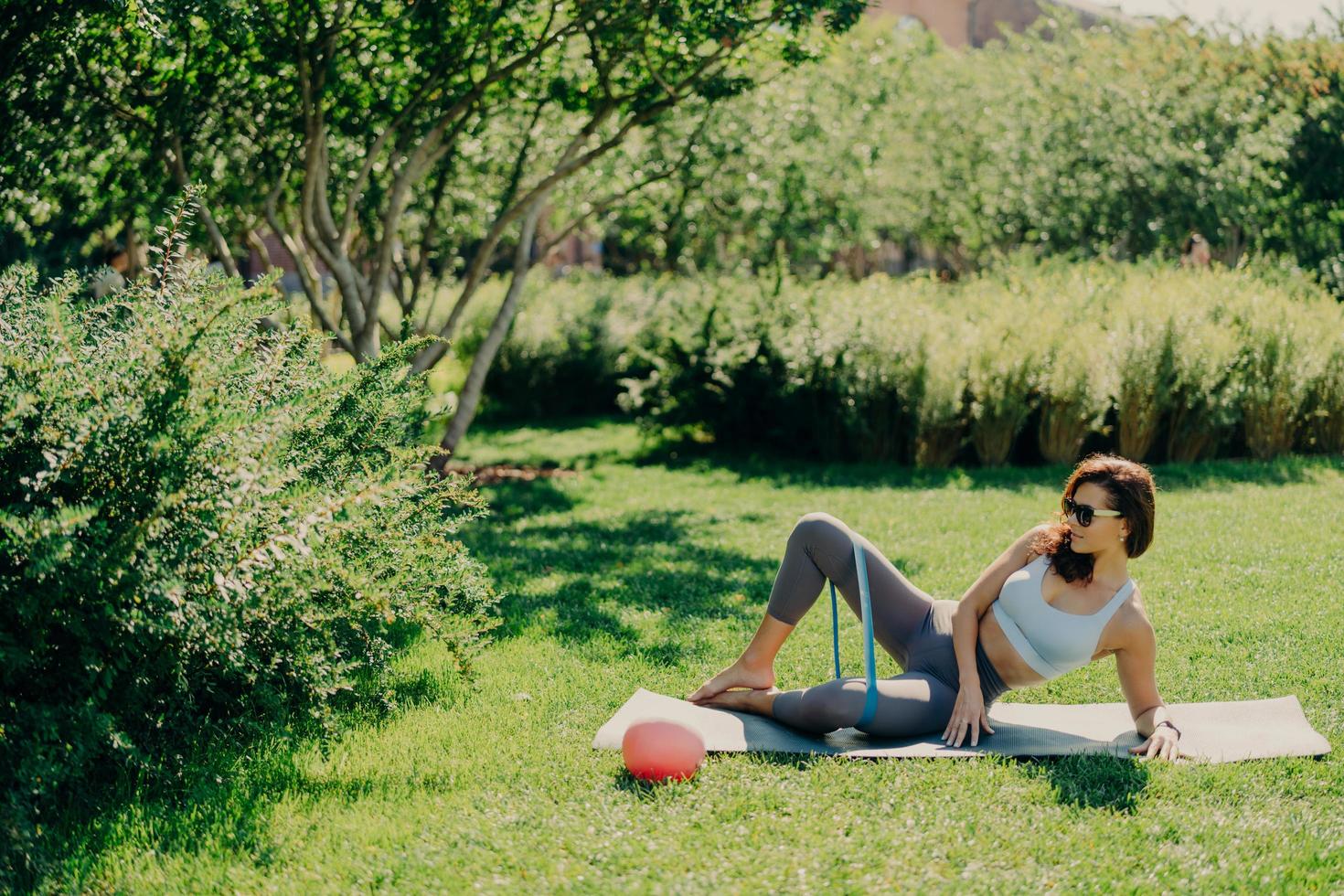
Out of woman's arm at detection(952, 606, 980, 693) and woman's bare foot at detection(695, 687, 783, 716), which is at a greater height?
woman's arm at detection(952, 606, 980, 693)

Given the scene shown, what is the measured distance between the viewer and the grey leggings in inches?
169

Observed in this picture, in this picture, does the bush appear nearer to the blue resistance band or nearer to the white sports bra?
the blue resistance band

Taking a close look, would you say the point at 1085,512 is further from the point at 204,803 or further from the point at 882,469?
the point at 882,469

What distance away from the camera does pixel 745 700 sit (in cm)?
469

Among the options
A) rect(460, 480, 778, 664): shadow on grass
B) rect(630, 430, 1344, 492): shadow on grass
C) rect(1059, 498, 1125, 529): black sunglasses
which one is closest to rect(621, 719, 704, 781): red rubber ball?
rect(460, 480, 778, 664): shadow on grass

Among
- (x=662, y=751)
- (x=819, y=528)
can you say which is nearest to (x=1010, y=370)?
(x=819, y=528)

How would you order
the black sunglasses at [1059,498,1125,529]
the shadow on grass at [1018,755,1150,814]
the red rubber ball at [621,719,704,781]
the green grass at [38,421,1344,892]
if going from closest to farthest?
the green grass at [38,421,1344,892] → the shadow on grass at [1018,755,1150,814] → the red rubber ball at [621,719,704,781] → the black sunglasses at [1059,498,1125,529]

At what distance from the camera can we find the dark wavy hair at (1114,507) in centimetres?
414

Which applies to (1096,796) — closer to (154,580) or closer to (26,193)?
(154,580)

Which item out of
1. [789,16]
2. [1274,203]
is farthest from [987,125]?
[789,16]

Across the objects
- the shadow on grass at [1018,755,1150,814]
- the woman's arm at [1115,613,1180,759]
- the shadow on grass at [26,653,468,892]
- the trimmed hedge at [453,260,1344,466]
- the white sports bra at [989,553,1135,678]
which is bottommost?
the shadow on grass at [26,653,468,892]

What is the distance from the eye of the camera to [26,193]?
801 cm

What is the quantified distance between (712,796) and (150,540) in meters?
2.01

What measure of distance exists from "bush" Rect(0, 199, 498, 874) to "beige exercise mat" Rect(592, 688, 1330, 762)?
1.00 meters
